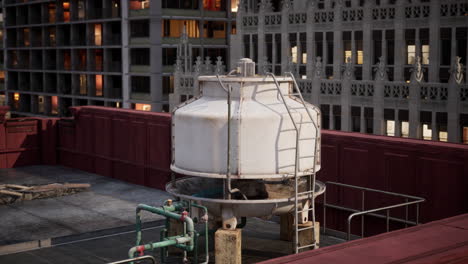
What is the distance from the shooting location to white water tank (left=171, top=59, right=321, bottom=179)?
594 inches

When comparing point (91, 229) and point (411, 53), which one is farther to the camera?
point (411, 53)

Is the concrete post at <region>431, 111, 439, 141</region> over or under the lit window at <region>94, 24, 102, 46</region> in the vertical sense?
under

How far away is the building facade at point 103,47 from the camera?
82000 mm

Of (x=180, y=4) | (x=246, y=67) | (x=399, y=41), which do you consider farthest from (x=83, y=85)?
(x=246, y=67)

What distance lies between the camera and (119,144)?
2769cm

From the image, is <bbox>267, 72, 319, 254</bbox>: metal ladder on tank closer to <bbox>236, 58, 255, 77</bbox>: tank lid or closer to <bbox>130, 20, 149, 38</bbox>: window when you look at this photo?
<bbox>236, 58, 255, 77</bbox>: tank lid

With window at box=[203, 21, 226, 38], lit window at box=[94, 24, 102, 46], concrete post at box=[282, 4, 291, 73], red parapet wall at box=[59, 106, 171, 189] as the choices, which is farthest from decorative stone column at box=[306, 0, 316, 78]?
lit window at box=[94, 24, 102, 46]

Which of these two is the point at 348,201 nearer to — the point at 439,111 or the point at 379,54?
the point at 439,111

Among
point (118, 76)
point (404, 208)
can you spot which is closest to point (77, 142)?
point (404, 208)

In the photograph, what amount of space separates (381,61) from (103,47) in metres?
49.6

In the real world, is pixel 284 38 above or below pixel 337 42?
above

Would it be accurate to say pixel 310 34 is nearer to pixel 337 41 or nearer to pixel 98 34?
pixel 337 41

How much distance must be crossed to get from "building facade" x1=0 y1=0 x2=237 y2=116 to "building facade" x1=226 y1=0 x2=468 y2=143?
24829 mm

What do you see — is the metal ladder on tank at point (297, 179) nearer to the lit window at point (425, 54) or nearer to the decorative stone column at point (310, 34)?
the lit window at point (425, 54)
